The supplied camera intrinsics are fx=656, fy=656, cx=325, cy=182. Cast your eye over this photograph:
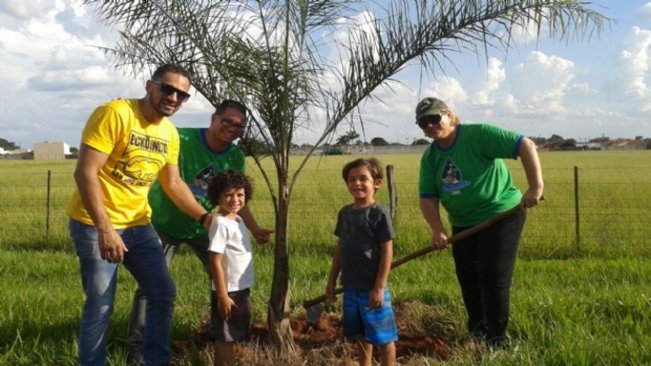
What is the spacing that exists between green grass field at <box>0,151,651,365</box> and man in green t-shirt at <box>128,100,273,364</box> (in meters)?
0.34

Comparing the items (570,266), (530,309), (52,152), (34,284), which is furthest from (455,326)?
(52,152)

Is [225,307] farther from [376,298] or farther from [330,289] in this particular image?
[376,298]

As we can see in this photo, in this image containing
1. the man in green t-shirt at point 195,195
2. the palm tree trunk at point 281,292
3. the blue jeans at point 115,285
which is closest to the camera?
the blue jeans at point 115,285

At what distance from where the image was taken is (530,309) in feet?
17.0

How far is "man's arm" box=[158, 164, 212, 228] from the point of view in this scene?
13.2 feet

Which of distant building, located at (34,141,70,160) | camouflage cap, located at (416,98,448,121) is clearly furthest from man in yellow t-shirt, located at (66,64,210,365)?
distant building, located at (34,141,70,160)

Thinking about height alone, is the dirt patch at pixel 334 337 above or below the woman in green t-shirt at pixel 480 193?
below

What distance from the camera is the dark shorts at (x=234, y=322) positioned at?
3.83 metres

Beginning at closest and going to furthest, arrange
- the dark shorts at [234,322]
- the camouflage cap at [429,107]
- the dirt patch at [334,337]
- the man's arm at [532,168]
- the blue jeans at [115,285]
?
the blue jeans at [115,285] < the dark shorts at [234,322] < the man's arm at [532,168] < the camouflage cap at [429,107] < the dirt patch at [334,337]

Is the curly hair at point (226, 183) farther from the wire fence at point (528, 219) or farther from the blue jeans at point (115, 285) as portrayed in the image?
the wire fence at point (528, 219)

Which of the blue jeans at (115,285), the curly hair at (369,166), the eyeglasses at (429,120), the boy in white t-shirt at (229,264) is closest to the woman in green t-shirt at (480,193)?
the eyeglasses at (429,120)

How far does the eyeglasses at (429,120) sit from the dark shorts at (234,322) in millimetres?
1511

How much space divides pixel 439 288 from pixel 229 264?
293cm

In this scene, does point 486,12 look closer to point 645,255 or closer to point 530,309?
point 530,309
